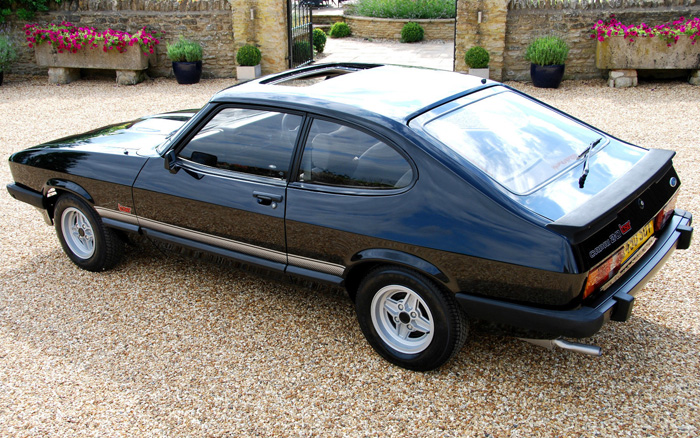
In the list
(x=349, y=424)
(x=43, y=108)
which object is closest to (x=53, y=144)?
(x=349, y=424)

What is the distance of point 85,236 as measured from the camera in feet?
15.2

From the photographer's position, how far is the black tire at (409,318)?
306cm

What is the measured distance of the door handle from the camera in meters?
3.45

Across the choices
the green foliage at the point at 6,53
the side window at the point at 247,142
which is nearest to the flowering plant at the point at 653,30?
the side window at the point at 247,142

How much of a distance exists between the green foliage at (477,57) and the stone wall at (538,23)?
1.13 feet

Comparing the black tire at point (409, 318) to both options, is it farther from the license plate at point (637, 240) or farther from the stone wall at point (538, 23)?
the stone wall at point (538, 23)

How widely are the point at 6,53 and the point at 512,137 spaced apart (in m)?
12.4

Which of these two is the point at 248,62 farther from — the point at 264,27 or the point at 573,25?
the point at 573,25

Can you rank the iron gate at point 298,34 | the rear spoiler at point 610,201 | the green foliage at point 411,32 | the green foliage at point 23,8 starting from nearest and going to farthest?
the rear spoiler at point 610,201, the iron gate at point 298,34, the green foliage at point 23,8, the green foliage at point 411,32

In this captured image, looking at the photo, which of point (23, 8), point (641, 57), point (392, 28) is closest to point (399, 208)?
point (641, 57)

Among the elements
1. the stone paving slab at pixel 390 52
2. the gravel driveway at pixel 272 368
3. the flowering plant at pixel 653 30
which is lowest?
the gravel driveway at pixel 272 368

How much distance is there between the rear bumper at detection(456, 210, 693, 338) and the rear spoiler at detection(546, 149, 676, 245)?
0.35 m

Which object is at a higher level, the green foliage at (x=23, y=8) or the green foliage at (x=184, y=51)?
the green foliage at (x=23, y=8)

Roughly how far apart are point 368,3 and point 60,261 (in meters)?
17.4
